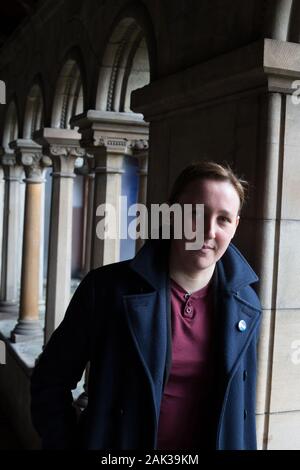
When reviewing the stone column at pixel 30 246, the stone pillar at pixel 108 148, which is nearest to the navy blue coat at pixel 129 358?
the stone pillar at pixel 108 148

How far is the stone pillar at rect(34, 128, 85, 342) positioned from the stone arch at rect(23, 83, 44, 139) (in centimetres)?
103

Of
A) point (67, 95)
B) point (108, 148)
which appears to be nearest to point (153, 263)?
point (108, 148)

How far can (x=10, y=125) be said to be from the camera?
7.86 meters

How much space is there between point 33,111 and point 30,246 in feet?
4.74

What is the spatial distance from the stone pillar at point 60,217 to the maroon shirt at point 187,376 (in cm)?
388

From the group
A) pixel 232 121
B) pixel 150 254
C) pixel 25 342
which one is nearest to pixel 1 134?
pixel 25 342

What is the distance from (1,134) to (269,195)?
6.60 meters

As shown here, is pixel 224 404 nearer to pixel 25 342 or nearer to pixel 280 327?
pixel 280 327

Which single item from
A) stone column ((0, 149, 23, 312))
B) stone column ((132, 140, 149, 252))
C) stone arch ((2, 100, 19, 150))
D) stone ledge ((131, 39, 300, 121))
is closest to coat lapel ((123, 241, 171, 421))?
stone ledge ((131, 39, 300, 121))

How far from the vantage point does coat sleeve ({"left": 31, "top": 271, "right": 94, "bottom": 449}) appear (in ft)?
5.07

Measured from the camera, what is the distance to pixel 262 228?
2115mm

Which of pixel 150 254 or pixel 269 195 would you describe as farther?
pixel 269 195

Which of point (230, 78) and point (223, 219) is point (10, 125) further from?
point (223, 219)

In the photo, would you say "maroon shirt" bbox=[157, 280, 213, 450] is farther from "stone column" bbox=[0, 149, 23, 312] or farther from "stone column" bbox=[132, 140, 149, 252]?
"stone column" bbox=[0, 149, 23, 312]
